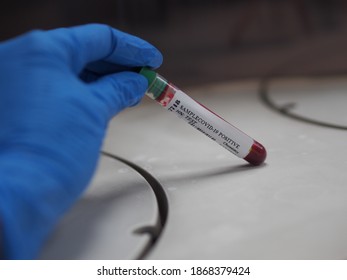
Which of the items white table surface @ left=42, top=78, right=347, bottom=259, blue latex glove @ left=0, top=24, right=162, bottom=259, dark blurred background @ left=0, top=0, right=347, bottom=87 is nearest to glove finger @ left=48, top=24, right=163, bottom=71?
blue latex glove @ left=0, top=24, right=162, bottom=259

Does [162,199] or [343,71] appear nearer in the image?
[162,199]

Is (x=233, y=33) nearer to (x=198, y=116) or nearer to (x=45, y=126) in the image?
(x=198, y=116)

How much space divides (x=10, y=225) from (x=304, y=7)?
0.80 metres

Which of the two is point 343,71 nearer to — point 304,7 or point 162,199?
point 304,7

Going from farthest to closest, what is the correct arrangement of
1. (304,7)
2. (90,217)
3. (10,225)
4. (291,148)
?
(304,7)
(291,148)
(90,217)
(10,225)

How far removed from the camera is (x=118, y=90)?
0.47 meters

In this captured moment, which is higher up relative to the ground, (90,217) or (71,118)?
(71,118)

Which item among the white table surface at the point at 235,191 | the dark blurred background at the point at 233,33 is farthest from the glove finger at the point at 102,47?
the dark blurred background at the point at 233,33

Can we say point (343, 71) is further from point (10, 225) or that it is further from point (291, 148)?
point (10, 225)

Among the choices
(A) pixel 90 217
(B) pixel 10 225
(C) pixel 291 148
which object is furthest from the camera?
(C) pixel 291 148

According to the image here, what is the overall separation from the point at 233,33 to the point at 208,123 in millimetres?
479

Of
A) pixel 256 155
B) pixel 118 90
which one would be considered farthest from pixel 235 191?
pixel 118 90

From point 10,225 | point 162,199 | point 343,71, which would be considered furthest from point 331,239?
point 343,71

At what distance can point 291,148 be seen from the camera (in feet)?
2.05
